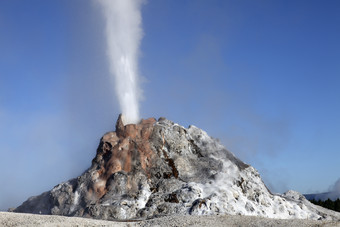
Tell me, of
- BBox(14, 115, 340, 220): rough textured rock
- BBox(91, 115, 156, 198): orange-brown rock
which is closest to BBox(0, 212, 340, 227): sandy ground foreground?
BBox(14, 115, 340, 220): rough textured rock

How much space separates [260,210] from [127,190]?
1785 cm

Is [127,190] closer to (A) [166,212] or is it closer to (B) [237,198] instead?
→ (A) [166,212]

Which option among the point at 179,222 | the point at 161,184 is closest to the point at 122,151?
the point at 161,184

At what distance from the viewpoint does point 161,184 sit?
52.2 metres

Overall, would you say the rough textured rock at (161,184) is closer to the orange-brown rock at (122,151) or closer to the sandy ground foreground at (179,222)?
the orange-brown rock at (122,151)

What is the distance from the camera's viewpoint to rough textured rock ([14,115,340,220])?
47562 mm

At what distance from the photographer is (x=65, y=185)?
55.3m

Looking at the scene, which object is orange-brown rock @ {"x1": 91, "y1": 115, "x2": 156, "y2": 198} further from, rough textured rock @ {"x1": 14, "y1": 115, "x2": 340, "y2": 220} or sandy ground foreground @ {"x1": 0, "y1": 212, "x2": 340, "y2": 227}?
sandy ground foreground @ {"x1": 0, "y1": 212, "x2": 340, "y2": 227}

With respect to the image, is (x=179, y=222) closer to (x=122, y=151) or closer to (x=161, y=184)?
(x=161, y=184)

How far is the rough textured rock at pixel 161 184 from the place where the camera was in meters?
47.6

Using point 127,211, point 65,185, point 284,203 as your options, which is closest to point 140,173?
point 127,211

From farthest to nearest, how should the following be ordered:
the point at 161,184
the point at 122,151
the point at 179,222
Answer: the point at 122,151 → the point at 161,184 → the point at 179,222

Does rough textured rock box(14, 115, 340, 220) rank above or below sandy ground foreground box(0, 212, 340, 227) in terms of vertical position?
above

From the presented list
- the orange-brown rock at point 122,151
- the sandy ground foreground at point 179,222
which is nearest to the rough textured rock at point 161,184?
the orange-brown rock at point 122,151
